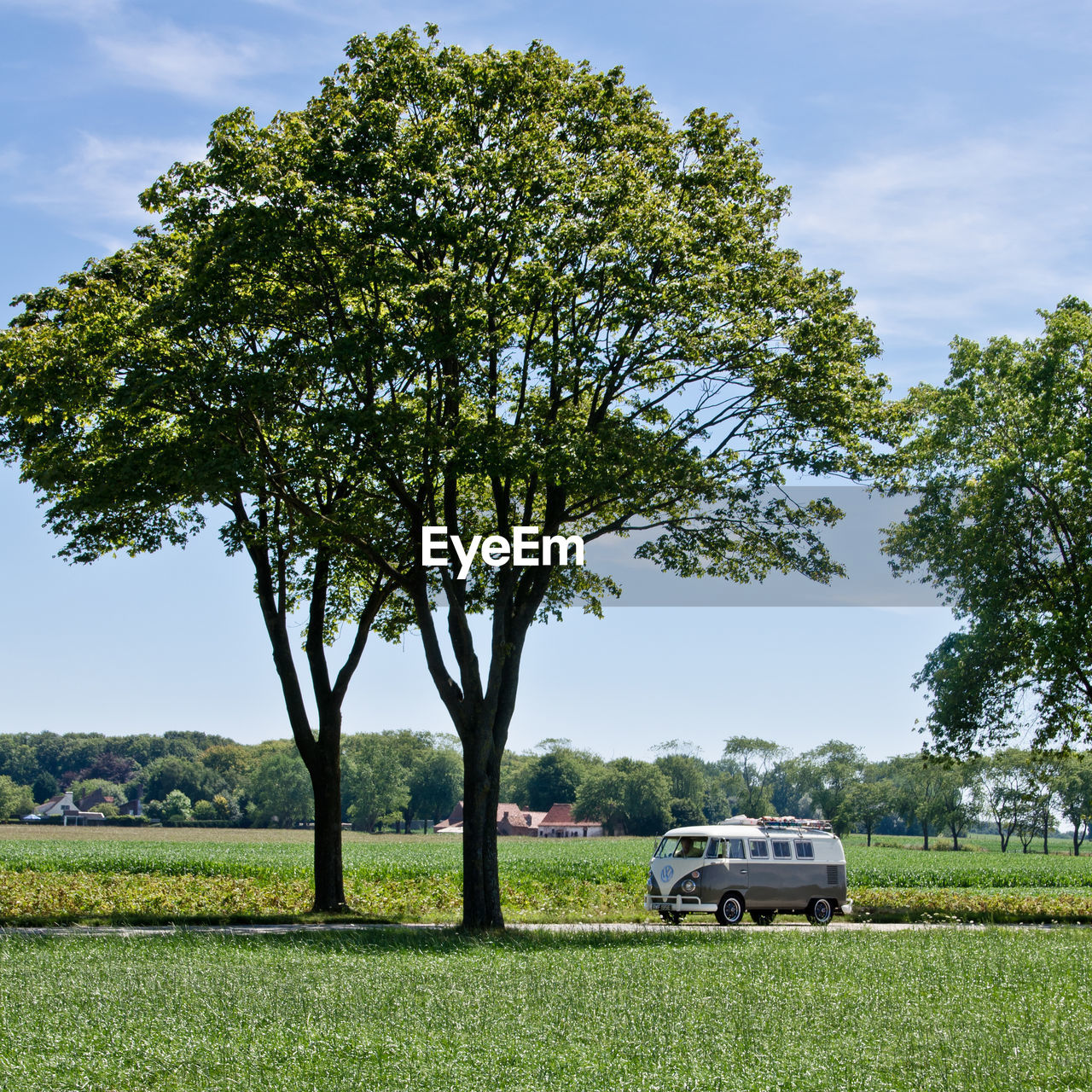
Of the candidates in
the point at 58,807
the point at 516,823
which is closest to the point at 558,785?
the point at 516,823

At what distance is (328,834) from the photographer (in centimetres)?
2545

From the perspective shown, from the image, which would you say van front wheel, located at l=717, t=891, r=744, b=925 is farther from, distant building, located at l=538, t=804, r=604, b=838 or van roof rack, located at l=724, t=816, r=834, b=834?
distant building, located at l=538, t=804, r=604, b=838

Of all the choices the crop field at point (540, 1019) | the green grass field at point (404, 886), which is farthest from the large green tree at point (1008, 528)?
the crop field at point (540, 1019)

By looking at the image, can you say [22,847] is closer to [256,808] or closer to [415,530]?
[415,530]

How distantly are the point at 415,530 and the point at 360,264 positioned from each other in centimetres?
569

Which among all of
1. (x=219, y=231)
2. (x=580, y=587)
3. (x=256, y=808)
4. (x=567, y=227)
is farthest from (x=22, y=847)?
(x=256, y=808)

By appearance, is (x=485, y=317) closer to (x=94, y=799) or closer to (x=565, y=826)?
(x=565, y=826)

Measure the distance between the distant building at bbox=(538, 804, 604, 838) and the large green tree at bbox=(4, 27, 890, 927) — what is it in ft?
341

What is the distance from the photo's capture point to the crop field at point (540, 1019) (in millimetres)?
8500

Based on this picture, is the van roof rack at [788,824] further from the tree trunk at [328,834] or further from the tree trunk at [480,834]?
the tree trunk at [328,834]

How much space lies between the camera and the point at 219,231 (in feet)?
65.3

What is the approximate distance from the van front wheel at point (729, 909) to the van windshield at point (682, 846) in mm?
1167

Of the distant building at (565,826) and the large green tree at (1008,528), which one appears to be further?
the distant building at (565,826)

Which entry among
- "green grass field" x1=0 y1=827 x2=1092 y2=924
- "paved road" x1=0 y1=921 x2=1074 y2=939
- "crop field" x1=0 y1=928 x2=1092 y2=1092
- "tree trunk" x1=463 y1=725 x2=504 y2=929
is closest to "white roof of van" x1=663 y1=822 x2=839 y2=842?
"paved road" x1=0 y1=921 x2=1074 y2=939
